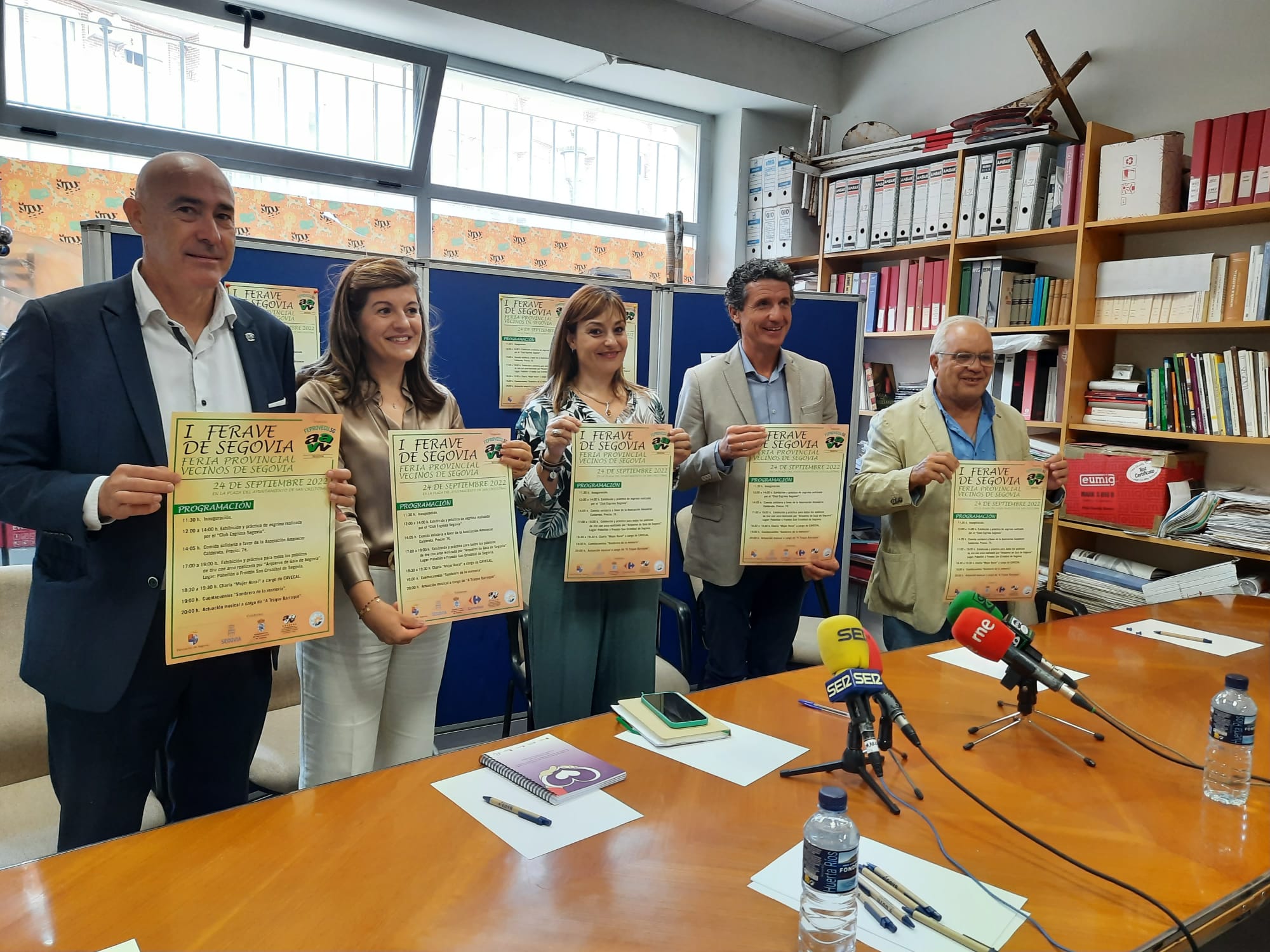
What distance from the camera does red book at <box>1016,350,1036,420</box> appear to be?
3.89m

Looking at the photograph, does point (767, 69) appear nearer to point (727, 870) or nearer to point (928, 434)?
point (928, 434)

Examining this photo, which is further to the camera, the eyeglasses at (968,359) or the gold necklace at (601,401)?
the eyeglasses at (968,359)

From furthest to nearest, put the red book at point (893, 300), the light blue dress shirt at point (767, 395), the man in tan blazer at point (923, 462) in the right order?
the red book at point (893, 300) < the light blue dress shirt at point (767, 395) < the man in tan blazer at point (923, 462)

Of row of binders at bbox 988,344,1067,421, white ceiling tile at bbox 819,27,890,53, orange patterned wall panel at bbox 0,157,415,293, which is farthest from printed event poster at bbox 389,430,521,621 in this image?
white ceiling tile at bbox 819,27,890,53

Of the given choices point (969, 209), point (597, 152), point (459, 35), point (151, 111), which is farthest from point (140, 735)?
point (597, 152)

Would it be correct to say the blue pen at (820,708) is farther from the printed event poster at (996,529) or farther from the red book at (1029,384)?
the red book at (1029,384)

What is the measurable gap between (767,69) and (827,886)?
5006 millimetres

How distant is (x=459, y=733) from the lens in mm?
3199

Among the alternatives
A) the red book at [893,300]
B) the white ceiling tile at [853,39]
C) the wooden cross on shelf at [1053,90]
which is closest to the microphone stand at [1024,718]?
the wooden cross on shelf at [1053,90]

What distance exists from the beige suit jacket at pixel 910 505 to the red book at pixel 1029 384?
164 cm

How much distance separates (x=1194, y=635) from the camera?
228cm

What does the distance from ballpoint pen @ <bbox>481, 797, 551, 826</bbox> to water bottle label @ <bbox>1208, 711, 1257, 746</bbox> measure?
3.65ft

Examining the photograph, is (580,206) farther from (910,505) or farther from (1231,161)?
(910,505)

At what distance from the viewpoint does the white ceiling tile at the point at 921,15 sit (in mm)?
4402
